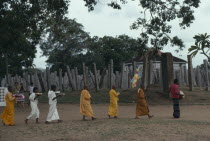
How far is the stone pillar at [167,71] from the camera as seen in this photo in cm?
2235

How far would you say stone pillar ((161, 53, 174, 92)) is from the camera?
22347mm

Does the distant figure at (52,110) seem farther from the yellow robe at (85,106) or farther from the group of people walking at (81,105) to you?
the yellow robe at (85,106)

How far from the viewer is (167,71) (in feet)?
73.3

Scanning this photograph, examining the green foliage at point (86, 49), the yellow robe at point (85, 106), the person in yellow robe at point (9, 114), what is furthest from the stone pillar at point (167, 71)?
the green foliage at point (86, 49)

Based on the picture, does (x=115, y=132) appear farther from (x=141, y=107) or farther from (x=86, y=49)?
(x=86, y=49)

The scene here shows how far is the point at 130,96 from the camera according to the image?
929 inches

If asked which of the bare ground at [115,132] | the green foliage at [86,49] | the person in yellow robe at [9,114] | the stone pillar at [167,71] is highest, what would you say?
the green foliage at [86,49]

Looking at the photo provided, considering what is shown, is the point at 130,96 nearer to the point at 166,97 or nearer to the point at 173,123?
the point at 166,97

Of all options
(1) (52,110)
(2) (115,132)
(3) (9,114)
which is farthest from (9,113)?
(2) (115,132)

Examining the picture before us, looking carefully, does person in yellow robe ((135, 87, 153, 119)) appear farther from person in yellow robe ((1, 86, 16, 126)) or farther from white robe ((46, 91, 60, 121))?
person in yellow robe ((1, 86, 16, 126))

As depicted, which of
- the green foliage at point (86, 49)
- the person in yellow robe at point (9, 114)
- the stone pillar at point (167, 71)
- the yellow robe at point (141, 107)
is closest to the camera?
the person in yellow robe at point (9, 114)

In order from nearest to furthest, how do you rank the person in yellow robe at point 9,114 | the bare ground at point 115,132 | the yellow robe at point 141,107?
the bare ground at point 115,132 < the person in yellow robe at point 9,114 < the yellow robe at point 141,107

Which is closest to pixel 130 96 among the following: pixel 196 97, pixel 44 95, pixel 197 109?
pixel 196 97

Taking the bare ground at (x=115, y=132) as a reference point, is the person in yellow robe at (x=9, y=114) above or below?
above
